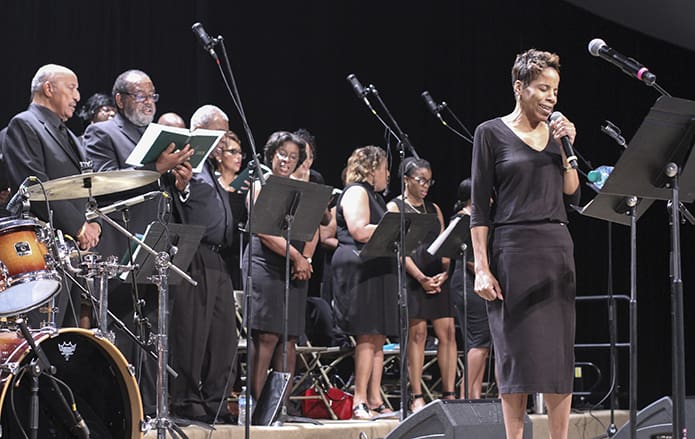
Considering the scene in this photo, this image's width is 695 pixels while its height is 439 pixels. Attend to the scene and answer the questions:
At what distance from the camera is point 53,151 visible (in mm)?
4492

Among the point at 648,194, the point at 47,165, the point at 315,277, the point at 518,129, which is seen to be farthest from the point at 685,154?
the point at 315,277

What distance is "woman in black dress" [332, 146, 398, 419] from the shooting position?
587 centimetres

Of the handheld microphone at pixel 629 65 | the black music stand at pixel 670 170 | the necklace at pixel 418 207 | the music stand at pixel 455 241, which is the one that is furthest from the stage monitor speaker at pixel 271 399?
the handheld microphone at pixel 629 65

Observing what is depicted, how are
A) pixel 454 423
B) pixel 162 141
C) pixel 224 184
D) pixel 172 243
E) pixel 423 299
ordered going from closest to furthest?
pixel 454 423, pixel 162 141, pixel 172 243, pixel 224 184, pixel 423 299

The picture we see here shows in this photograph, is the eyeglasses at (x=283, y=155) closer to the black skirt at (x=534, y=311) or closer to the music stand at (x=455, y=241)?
the music stand at (x=455, y=241)

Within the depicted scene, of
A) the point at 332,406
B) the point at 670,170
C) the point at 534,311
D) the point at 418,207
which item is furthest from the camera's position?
the point at 418,207

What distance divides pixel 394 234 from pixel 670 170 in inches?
96.9

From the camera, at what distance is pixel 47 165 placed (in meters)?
4.48

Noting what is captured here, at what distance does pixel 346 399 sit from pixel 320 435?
927 mm

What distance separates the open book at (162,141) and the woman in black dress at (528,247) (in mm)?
1419

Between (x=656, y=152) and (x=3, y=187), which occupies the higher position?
(x=656, y=152)

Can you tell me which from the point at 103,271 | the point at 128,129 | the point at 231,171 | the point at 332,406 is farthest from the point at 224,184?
the point at 103,271

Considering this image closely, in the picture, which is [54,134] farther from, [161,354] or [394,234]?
[394,234]

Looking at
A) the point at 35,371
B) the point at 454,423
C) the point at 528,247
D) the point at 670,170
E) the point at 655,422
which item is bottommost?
the point at 655,422
